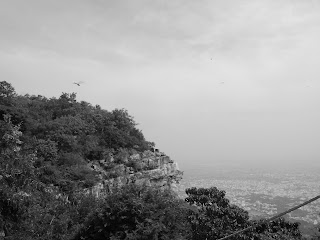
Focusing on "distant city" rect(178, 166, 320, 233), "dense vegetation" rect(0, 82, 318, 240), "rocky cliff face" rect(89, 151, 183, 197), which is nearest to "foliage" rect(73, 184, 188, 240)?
Answer: "dense vegetation" rect(0, 82, 318, 240)

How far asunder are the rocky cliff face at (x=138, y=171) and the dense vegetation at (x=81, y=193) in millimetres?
550

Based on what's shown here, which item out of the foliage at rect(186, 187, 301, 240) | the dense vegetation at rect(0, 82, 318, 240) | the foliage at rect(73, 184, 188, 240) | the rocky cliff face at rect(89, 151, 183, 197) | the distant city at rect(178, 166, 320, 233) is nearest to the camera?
the dense vegetation at rect(0, 82, 318, 240)

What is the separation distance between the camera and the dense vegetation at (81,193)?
969cm

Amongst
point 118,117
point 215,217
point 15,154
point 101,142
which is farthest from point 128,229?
point 118,117

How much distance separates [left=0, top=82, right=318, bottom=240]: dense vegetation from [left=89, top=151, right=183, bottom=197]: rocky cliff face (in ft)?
1.80

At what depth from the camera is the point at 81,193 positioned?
62.7 ft

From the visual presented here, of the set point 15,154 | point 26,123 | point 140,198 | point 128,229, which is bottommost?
point 128,229

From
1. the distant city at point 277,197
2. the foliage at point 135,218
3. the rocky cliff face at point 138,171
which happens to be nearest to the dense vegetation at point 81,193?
the foliage at point 135,218

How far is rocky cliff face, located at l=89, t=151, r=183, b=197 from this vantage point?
68.3ft

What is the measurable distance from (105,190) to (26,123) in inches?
278

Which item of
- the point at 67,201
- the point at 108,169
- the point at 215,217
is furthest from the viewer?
the point at 108,169

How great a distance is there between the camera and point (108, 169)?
71.7ft

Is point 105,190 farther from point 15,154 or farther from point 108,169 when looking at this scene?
point 15,154

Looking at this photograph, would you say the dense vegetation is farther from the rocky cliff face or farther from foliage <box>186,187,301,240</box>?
the rocky cliff face
